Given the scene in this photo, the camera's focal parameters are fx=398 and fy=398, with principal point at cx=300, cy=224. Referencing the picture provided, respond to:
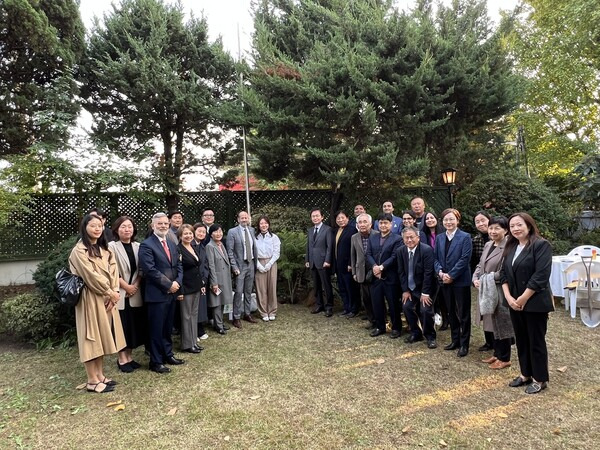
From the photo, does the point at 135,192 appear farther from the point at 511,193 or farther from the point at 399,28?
the point at 511,193

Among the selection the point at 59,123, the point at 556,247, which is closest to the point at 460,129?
the point at 556,247

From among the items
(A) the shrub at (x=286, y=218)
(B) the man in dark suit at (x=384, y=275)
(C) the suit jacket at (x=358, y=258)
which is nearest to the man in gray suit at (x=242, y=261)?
(C) the suit jacket at (x=358, y=258)

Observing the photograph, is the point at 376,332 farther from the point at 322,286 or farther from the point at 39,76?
the point at 39,76

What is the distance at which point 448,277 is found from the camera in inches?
178

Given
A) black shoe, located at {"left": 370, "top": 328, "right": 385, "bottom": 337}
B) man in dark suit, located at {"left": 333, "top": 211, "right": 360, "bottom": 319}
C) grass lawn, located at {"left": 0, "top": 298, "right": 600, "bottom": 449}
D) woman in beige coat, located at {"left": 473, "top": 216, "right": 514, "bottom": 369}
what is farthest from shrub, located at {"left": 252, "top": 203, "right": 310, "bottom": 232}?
woman in beige coat, located at {"left": 473, "top": 216, "right": 514, "bottom": 369}

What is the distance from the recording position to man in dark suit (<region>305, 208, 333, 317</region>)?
21.4ft

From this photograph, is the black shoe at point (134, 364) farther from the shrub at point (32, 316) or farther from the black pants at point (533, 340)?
the black pants at point (533, 340)

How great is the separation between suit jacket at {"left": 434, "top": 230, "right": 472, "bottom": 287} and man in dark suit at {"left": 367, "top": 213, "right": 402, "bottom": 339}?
0.71 metres

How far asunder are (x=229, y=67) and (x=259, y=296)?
6284 millimetres

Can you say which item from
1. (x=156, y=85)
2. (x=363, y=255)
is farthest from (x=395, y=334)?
(x=156, y=85)

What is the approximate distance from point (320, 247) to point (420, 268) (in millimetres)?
2065

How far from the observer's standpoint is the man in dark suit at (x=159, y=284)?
4.22 metres

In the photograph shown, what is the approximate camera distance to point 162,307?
4281 mm

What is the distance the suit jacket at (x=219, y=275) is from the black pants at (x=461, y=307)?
9.91ft
